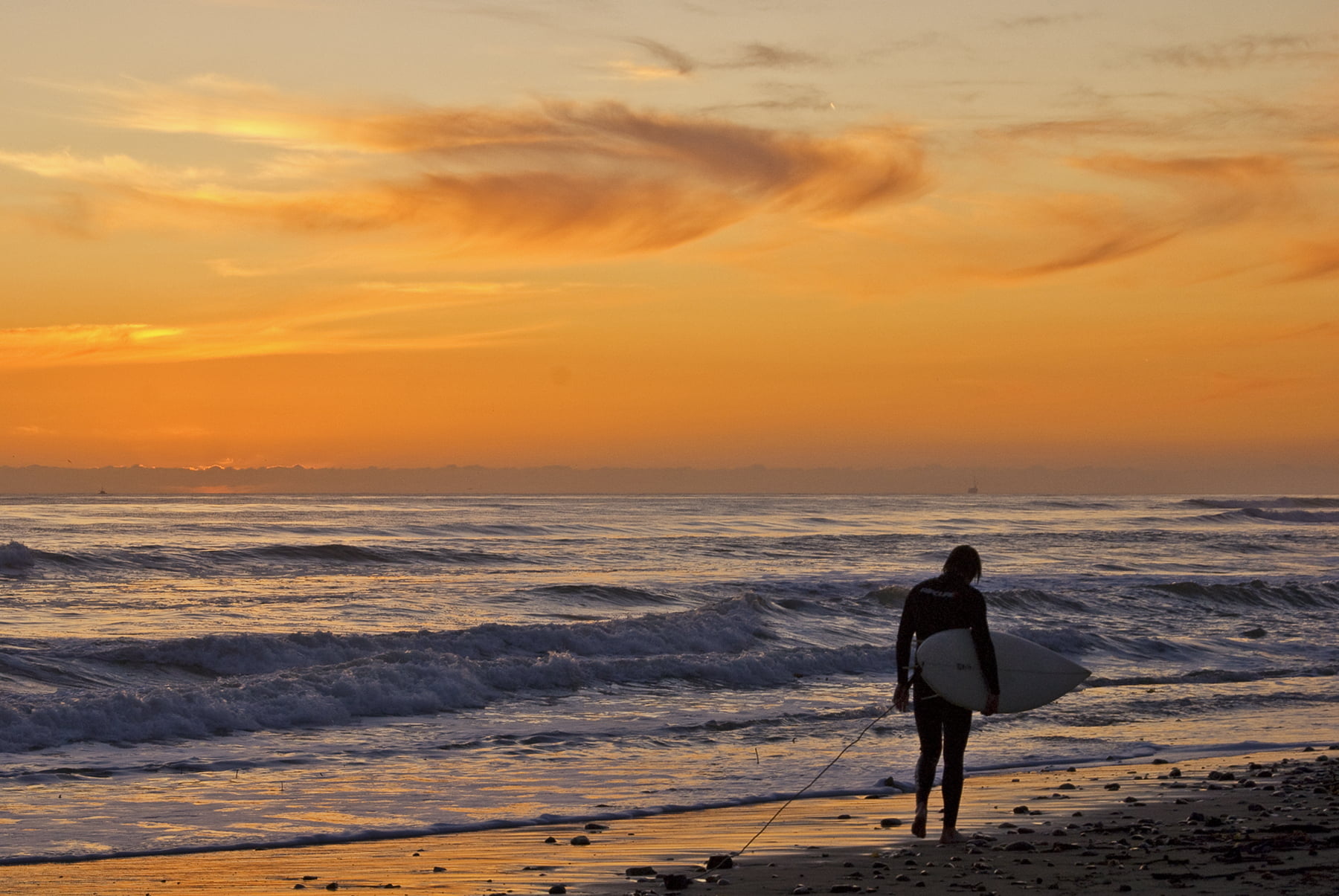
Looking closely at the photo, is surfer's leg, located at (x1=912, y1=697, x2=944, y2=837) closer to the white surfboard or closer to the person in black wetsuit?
the person in black wetsuit

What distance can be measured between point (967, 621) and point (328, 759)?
255 inches

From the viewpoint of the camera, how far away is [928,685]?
8133 mm

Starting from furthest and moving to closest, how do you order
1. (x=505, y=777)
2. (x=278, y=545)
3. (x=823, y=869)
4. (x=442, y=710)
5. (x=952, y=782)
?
1. (x=278, y=545)
2. (x=442, y=710)
3. (x=505, y=777)
4. (x=952, y=782)
5. (x=823, y=869)

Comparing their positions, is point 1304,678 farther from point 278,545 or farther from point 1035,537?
point 1035,537

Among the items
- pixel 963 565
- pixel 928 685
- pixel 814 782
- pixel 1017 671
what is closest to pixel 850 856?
pixel 928 685

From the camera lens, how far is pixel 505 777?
10992 millimetres

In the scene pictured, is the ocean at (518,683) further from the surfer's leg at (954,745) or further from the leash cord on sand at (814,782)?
the surfer's leg at (954,745)

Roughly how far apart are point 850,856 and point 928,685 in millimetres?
1189

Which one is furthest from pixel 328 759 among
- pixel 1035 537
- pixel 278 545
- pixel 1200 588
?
→ pixel 1035 537

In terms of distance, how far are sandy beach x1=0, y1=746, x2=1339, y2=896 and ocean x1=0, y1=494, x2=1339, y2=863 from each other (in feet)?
1.98

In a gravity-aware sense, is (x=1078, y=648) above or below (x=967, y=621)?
below

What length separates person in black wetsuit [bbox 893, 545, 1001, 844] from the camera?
26.6ft

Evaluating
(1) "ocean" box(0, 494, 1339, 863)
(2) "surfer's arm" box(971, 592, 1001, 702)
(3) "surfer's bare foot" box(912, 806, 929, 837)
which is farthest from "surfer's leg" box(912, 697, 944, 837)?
(1) "ocean" box(0, 494, 1339, 863)

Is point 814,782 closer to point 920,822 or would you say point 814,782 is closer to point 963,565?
point 920,822
